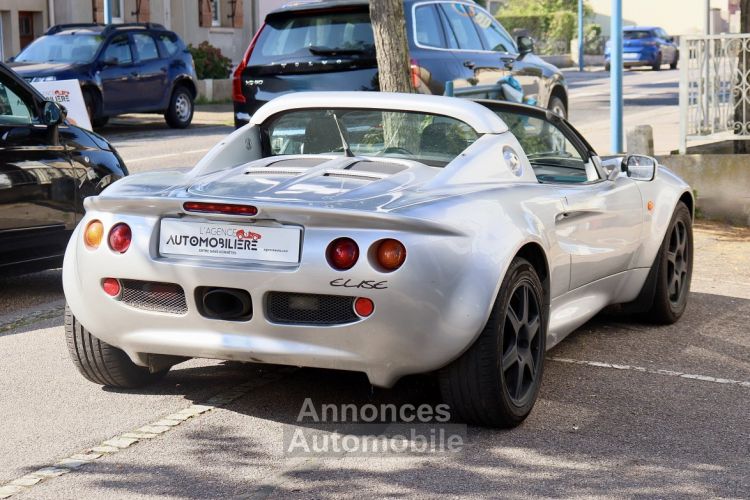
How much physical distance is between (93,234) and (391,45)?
16.1ft

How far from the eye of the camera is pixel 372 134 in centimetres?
600

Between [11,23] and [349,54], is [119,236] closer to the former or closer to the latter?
[349,54]

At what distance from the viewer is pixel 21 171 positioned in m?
7.93

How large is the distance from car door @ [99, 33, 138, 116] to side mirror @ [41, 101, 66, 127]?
550 inches

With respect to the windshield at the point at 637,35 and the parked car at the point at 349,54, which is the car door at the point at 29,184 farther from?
the windshield at the point at 637,35

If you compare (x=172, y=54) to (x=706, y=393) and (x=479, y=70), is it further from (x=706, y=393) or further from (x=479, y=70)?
(x=706, y=393)

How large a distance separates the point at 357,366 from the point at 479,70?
9346 mm

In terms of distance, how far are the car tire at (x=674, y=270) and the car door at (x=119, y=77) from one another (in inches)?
624

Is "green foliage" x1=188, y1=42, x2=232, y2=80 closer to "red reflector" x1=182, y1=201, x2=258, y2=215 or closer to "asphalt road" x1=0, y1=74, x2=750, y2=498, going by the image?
"asphalt road" x1=0, y1=74, x2=750, y2=498

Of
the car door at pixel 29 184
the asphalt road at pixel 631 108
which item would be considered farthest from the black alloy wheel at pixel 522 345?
the asphalt road at pixel 631 108

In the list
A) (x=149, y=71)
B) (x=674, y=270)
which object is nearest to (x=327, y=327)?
(x=674, y=270)

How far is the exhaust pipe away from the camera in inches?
195

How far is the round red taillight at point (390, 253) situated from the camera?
479 cm

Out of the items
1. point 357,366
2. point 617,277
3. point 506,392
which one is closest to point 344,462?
point 357,366
